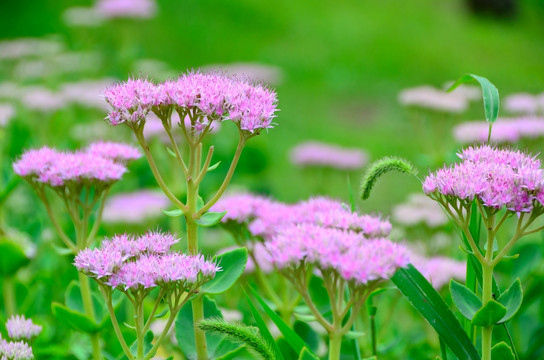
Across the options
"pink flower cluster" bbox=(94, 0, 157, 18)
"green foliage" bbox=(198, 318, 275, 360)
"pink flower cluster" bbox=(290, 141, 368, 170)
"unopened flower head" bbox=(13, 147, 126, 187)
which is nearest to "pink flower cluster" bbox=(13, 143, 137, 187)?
"unopened flower head" bbox=(13, 147, 126, 187)

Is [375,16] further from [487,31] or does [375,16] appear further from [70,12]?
[70,12]

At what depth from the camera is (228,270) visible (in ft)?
4.07

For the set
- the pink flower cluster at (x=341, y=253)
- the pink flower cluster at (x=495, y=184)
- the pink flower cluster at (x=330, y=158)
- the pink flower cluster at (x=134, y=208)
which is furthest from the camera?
the pink flower cluster at (x=330, y=158)

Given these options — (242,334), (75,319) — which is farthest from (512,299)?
(75,319)

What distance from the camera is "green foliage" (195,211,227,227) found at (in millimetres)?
1150

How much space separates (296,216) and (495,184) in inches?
14.2

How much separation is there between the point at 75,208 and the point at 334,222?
546 mm

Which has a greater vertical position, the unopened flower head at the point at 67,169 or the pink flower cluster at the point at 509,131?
the pink flower cluster at the point at 509,131

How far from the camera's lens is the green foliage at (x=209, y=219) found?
1150 mm

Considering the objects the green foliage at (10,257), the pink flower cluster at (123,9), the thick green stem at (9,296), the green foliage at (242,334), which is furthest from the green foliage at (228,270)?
the pink flower cluster at (123,9)

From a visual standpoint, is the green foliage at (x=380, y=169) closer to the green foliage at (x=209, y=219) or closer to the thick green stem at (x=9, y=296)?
the green foliage at (x=209, y=219)

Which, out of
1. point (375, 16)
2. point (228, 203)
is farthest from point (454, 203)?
point (375, 16)

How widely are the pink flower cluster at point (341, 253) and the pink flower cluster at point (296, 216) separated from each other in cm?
6

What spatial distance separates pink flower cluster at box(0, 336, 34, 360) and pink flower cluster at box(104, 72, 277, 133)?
0.40 metres
